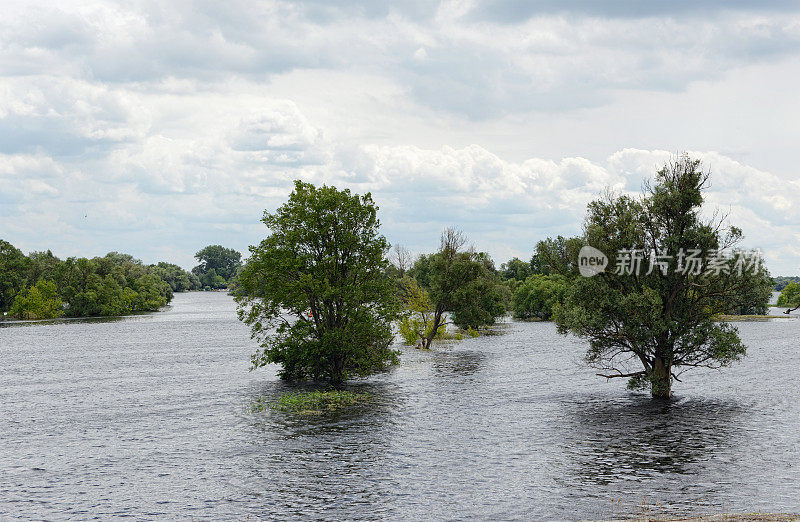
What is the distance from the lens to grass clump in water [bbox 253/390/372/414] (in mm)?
50956

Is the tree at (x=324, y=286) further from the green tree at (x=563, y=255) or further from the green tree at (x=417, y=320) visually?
the green tree at (x=417, y=320)

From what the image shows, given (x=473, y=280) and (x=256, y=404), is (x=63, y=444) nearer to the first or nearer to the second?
(x=256, y=404)

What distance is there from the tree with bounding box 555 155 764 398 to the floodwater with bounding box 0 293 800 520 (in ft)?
16.8

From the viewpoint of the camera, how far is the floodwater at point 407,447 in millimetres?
29016

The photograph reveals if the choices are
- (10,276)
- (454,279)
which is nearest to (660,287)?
(454,279)

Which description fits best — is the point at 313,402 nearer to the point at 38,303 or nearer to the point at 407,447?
the point at 407,447

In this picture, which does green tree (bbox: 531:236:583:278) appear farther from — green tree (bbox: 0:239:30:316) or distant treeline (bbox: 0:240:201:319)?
green tree (bbox: 0:239:30:316)

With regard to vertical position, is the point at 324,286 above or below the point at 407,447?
above

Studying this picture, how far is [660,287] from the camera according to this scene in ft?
167

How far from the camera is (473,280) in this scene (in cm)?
10075

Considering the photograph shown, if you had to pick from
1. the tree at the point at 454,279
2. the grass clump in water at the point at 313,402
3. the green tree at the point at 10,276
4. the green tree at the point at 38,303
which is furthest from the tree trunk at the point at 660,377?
the green tree at the point at 10,276

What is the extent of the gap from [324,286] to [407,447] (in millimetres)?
24747

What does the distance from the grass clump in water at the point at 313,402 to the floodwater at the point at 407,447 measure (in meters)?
1.53

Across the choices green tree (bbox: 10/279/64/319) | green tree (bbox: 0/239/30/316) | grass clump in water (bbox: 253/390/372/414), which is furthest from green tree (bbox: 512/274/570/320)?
green tree (bbox: 0/239/30/316)
